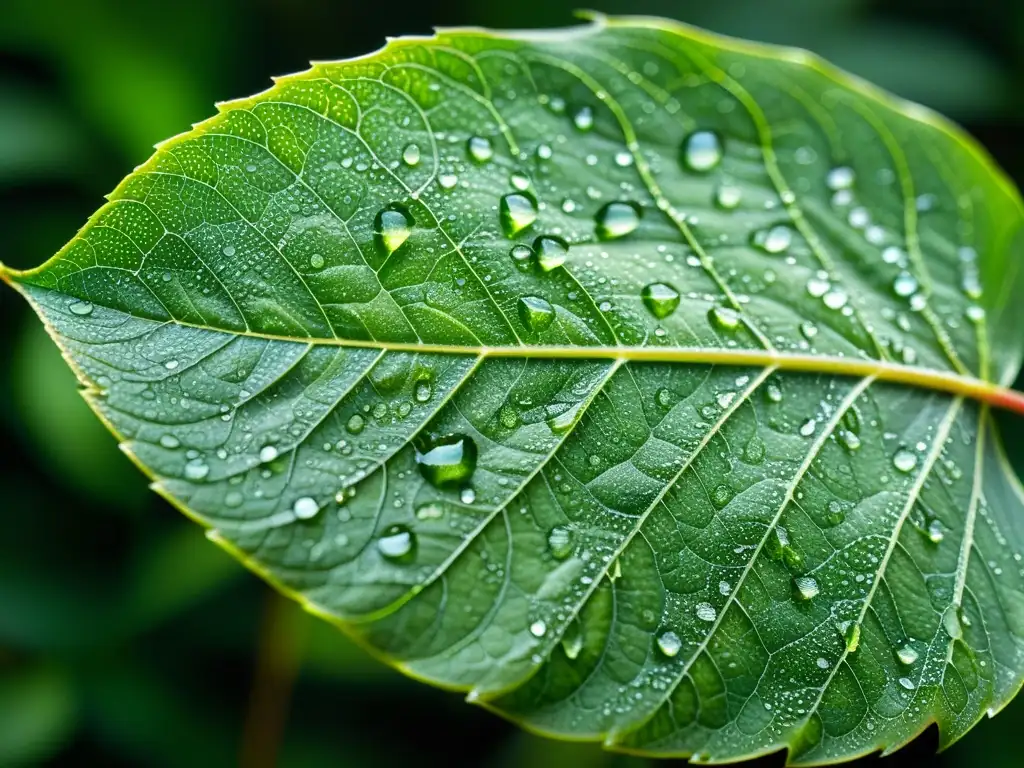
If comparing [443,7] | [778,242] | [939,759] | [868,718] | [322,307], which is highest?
[443,7]

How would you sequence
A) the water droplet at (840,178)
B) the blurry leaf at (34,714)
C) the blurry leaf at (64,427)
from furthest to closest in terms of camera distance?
1. the blurry leaf at (64,427)
2. the blurry leaf at (34,714)
3. the water droplet at (840,178)

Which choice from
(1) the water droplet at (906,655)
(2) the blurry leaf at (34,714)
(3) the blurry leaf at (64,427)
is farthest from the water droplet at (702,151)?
(2) the blurry leaf at (34,714)

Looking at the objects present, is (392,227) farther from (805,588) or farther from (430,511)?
(805,588)

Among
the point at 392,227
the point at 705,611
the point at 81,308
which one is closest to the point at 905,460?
the point at 705,611

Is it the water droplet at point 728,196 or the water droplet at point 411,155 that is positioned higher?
the water droplet at point 411,155

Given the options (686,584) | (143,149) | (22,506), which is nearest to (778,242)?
(686,584)

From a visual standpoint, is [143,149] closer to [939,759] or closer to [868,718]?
[868,718]

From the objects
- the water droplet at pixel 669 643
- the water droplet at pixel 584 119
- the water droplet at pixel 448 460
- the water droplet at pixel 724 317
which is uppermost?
the water droplet at pixel 584 119

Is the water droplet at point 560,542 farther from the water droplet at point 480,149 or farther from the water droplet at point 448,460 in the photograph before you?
the water droplet at point 480,149
